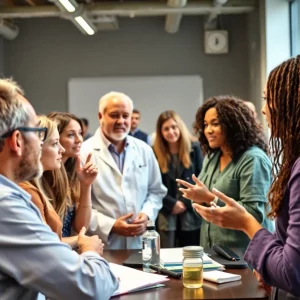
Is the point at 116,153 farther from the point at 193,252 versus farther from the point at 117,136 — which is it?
the point at 193,252

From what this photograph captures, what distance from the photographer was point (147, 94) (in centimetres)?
654

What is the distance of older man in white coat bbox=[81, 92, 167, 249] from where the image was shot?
8.89ft

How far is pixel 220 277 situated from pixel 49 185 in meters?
1.00

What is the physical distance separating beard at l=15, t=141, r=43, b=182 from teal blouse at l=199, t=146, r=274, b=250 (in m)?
1.21

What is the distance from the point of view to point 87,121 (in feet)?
21.1

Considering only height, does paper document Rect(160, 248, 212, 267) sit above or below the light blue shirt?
below

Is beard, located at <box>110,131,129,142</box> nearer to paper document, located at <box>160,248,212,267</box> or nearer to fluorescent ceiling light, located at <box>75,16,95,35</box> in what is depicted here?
paper document, located at <box>160,248,212,267</box>

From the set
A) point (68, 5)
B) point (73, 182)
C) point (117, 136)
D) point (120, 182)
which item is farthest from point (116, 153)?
point (68, 5)

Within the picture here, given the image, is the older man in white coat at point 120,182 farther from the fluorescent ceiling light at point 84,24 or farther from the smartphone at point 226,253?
the fluorescent ceiling light at point 84,24

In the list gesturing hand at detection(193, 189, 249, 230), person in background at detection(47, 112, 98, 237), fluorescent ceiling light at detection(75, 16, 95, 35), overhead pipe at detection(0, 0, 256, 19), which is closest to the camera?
gesturing hand at detection(193, 189, 249, 230)

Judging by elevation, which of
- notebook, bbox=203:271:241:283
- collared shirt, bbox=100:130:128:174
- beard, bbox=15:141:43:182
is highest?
beard, bbox=15:141:43:182

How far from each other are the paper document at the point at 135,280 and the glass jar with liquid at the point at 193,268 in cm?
9

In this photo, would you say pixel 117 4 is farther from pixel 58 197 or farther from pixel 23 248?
pixel 23 248

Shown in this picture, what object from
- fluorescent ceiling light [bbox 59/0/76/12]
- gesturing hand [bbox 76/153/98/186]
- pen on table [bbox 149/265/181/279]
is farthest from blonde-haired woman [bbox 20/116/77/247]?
fluorescent ceiling light [bbox 59/0/76/12]
